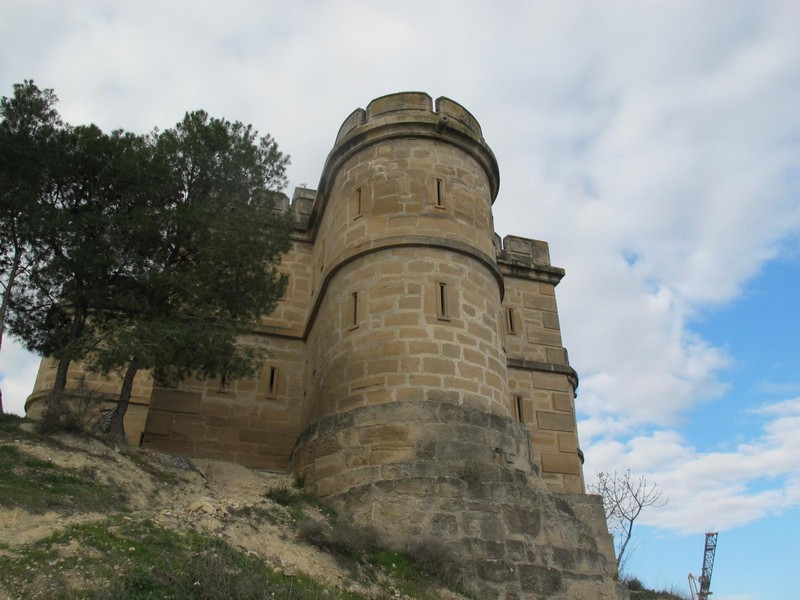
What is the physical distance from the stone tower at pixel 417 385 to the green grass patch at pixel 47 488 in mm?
3076

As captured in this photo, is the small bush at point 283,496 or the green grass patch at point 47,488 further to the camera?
the small bush at point 283,496

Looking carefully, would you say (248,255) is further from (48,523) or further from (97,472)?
(48,523)

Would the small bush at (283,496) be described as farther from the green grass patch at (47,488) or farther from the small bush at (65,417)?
the small bush at (65,417)

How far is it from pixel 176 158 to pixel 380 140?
3585 mm

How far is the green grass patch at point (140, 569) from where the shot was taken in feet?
18.3

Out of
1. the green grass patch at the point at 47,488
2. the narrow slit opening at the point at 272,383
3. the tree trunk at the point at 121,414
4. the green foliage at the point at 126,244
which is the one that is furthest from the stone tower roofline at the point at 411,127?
the green grass patch at the point at 47,488

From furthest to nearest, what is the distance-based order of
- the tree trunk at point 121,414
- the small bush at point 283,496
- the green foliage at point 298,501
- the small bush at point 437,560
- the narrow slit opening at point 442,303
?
the narrow slit opening at point 442,303 → the tree trunk at point 121,414 → the small bush at point 283,496 → the green foliage at point 298,501 → the small bush at point 437,560

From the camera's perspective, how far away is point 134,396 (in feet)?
55.1

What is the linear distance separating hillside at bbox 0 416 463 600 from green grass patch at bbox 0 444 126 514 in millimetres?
17

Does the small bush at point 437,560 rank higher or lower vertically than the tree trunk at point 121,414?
lower

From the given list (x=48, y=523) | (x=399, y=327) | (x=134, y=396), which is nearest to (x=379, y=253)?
(x=399, y=327)

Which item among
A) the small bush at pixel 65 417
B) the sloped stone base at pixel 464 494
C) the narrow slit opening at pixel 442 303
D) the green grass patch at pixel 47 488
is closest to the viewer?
the green grass patch at pixel 47 488

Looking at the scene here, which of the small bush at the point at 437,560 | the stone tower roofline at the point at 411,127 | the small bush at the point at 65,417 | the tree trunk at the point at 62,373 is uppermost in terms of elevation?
the stone tower roofline at the point at 411,127

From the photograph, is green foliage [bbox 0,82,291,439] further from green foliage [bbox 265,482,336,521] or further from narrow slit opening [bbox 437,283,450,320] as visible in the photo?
narrow slit opening [bbox 437,283,450,320]
